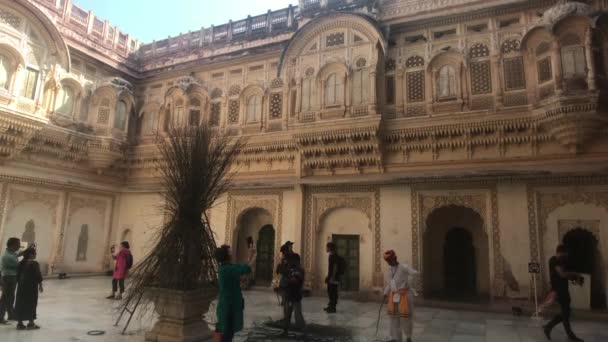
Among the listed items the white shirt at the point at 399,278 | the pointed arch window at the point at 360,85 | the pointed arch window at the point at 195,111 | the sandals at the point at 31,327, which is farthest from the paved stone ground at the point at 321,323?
the pointed arch window at the point at 195,111

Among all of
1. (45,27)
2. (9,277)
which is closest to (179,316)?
(9,277)

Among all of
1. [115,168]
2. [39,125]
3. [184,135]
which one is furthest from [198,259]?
[115,168]

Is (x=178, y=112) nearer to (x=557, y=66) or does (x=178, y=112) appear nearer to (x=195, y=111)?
(x=195, y=111)

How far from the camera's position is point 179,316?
18.2 feet

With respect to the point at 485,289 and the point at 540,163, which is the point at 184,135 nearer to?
the point at 540,163

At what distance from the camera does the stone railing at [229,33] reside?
49.1ft

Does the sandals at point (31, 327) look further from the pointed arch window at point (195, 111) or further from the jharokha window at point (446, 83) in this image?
the jharokha window at point (446, 83)

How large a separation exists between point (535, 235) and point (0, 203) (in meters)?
16.0

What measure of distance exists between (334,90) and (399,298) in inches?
327

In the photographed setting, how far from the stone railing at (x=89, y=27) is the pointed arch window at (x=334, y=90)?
933 cm

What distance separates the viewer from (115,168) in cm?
1648

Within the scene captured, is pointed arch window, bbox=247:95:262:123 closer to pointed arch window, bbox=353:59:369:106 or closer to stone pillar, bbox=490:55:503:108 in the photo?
pointed arch window, bbox=353:59:369:106

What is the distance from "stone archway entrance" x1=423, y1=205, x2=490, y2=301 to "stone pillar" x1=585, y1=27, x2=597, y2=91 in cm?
473

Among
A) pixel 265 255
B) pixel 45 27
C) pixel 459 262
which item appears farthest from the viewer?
pixel 265 255
